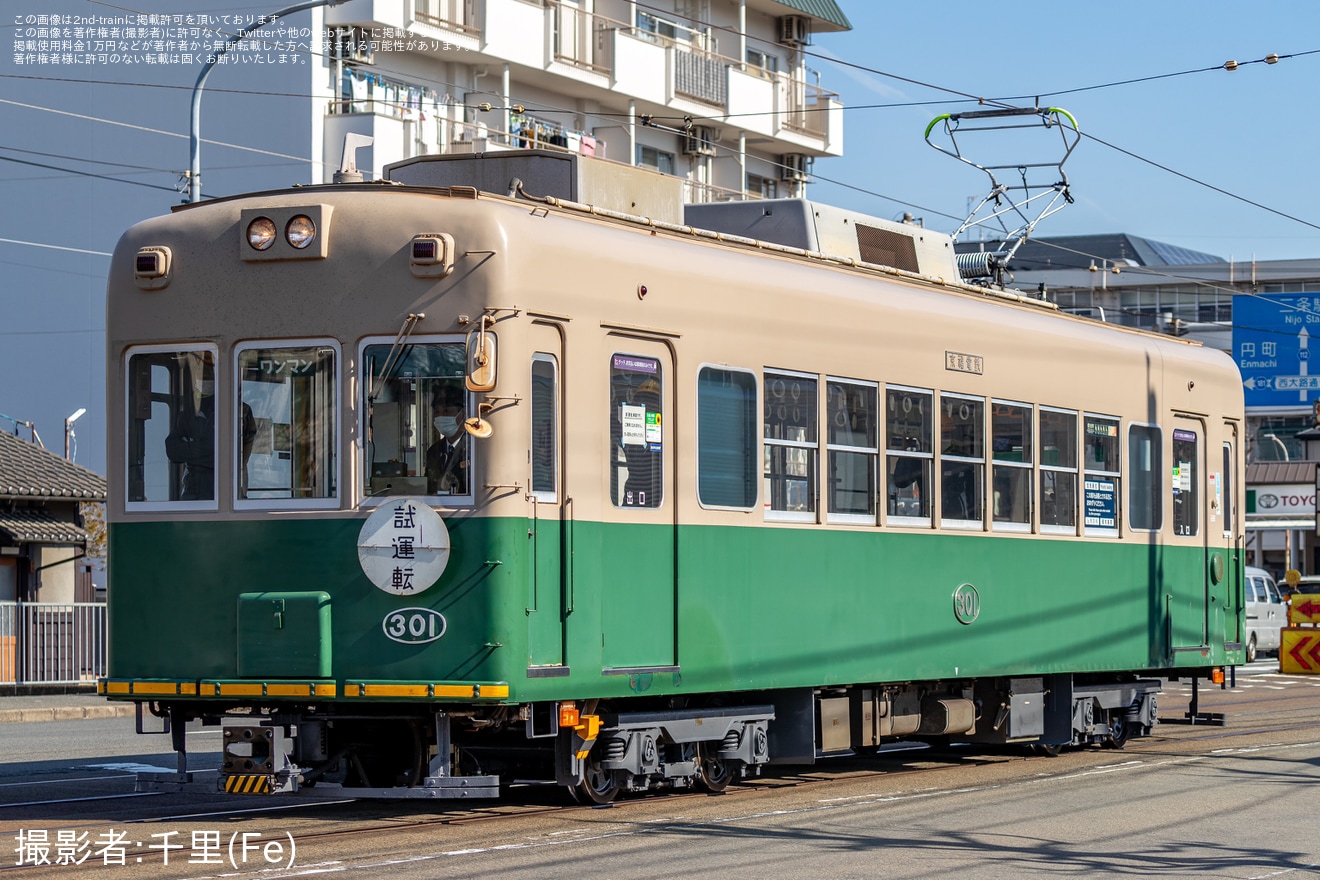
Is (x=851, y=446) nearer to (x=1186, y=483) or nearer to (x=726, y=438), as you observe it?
(x=726, y=438)

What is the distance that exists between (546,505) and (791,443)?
2.34 m

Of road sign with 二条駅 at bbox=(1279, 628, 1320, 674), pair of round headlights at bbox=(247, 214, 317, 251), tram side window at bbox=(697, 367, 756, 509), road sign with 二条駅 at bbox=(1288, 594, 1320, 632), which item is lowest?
road sign with 二条駅 at bbox=(1279, 628, 1320, 674)

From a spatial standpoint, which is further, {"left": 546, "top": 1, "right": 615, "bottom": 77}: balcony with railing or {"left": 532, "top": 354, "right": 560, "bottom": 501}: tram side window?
{"left": 546, "top": 1, "right": 615, "bottom": 77}: balcony with railing

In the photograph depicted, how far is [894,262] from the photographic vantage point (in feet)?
48.2

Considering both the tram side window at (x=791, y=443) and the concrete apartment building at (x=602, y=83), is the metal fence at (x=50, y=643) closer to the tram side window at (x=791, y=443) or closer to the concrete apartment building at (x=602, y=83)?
the concrete apartment building at (x=602, y=83)

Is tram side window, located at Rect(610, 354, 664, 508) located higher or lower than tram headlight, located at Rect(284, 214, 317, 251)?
lower

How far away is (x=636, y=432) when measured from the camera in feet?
37.0

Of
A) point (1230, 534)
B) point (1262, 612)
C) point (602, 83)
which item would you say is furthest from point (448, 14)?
point (1262, 612)

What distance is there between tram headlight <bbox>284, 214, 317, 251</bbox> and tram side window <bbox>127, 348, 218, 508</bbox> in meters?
0.78

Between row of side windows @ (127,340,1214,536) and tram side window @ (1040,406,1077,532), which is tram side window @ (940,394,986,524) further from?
tram side window @ (1040,406,1077,532)

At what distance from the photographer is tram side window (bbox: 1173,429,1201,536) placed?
17.0 meters

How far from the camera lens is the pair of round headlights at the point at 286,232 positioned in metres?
10.7

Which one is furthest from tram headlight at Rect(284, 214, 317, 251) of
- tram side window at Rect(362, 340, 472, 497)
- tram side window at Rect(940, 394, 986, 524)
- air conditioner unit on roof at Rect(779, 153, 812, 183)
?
Answer: air conditioner unit on roof at Rect(779, 153, 812, 183)

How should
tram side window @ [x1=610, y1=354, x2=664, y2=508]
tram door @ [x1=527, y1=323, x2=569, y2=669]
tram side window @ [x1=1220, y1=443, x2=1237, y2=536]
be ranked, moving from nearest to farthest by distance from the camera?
1. tram door @ [x1=527, y1=323, x2=569, y2=669]
2. tram side window @ [x1=610, y1=354, x2=664, y2=508]
3. tram side window @ [x1=1220, y1=443, x2=1237, y2=536]
